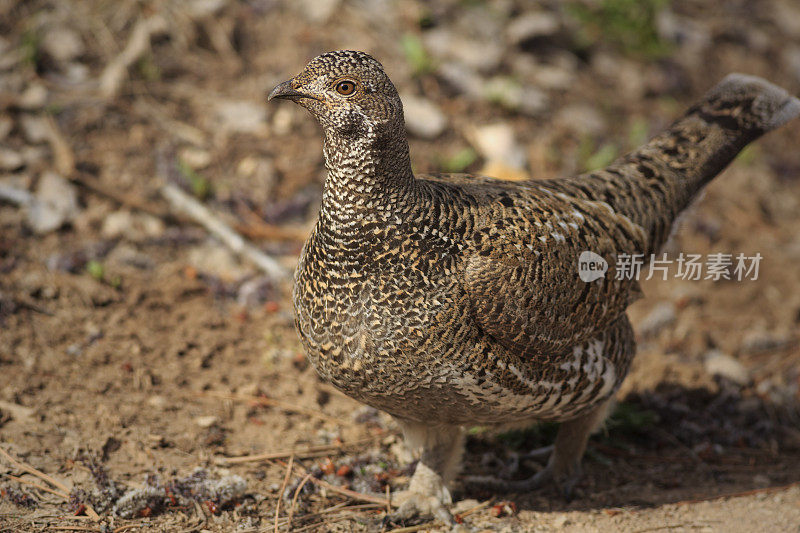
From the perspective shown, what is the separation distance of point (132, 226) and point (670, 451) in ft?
13.7

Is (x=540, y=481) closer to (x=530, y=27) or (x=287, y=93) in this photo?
(x=287, y=93)

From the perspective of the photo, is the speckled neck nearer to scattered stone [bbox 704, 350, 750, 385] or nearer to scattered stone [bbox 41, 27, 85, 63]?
scattered stone [bbox 704, 350, 750, 385]

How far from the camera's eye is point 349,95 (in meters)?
2.95

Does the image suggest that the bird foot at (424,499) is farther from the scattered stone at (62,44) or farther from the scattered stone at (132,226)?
the scattered stone at (62,44)

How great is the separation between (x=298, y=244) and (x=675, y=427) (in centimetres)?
309

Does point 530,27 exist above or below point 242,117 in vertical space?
above

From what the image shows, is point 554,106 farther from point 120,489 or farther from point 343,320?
point 120,489

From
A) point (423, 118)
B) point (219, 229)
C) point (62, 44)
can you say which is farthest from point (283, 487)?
point (62, 44)

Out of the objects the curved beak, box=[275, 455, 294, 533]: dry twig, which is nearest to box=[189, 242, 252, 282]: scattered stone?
box=[275, 455, 294, 533]: dry twig

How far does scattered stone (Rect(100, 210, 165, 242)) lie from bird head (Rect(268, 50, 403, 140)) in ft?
9.72

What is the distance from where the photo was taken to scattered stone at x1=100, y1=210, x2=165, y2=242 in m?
5.48

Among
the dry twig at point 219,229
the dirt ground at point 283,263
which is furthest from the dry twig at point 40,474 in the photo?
the dry twig at point 219,229

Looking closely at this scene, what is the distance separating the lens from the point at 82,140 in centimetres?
593

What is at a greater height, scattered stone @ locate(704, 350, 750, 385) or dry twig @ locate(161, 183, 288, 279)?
dry twig @ locate(161, 183, 288, 279)
